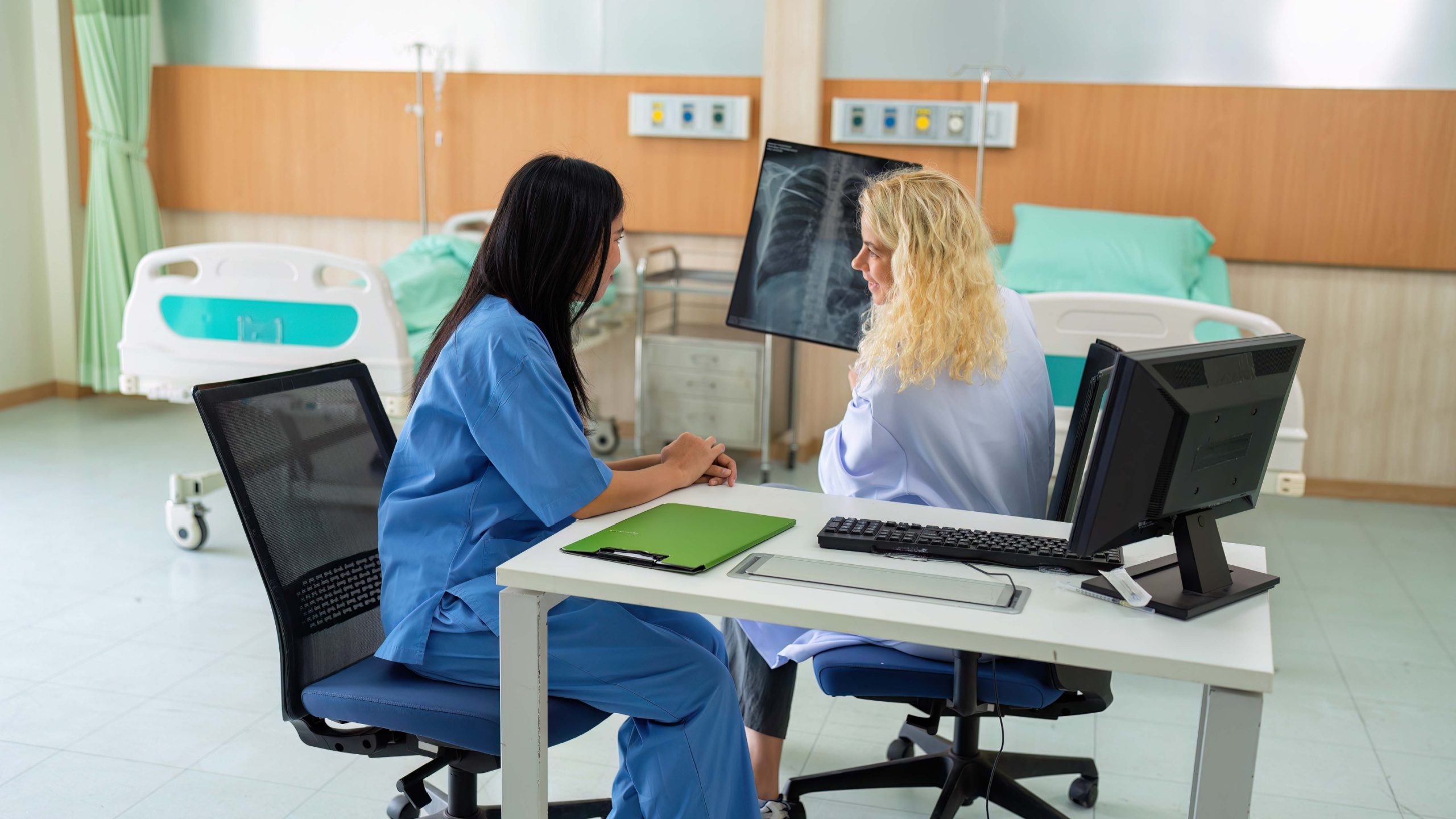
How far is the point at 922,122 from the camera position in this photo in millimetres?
4652

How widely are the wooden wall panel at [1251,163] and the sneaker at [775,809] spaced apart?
3.07 metres

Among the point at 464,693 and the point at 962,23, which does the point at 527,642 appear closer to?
the point at 464,693

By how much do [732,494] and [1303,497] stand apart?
3579 millimetres

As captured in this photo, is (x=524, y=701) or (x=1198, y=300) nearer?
(x=524, y=701)

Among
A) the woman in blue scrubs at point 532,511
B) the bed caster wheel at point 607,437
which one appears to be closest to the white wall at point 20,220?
the bed caster wheel at point 607,437

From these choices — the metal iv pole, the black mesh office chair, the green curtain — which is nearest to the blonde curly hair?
the black mesh office chair

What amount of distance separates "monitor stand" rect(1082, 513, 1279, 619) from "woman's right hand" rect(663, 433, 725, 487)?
68 cm

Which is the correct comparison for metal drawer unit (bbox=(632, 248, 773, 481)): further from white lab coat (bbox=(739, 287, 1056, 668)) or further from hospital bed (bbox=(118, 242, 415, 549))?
white lab coat (bbox=(739, 287, 1056, 668))

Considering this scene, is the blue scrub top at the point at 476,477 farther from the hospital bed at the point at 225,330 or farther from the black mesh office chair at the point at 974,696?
Result: the hospital bed at the point at 225,330

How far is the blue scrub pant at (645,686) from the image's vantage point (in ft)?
5.36

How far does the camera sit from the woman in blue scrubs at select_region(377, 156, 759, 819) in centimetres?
162

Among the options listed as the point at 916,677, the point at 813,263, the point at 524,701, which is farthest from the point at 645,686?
the point at 813,263

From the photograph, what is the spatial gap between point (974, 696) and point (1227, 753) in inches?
17.6

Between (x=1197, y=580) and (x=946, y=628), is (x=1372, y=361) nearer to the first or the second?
(x=1197, y=580)
